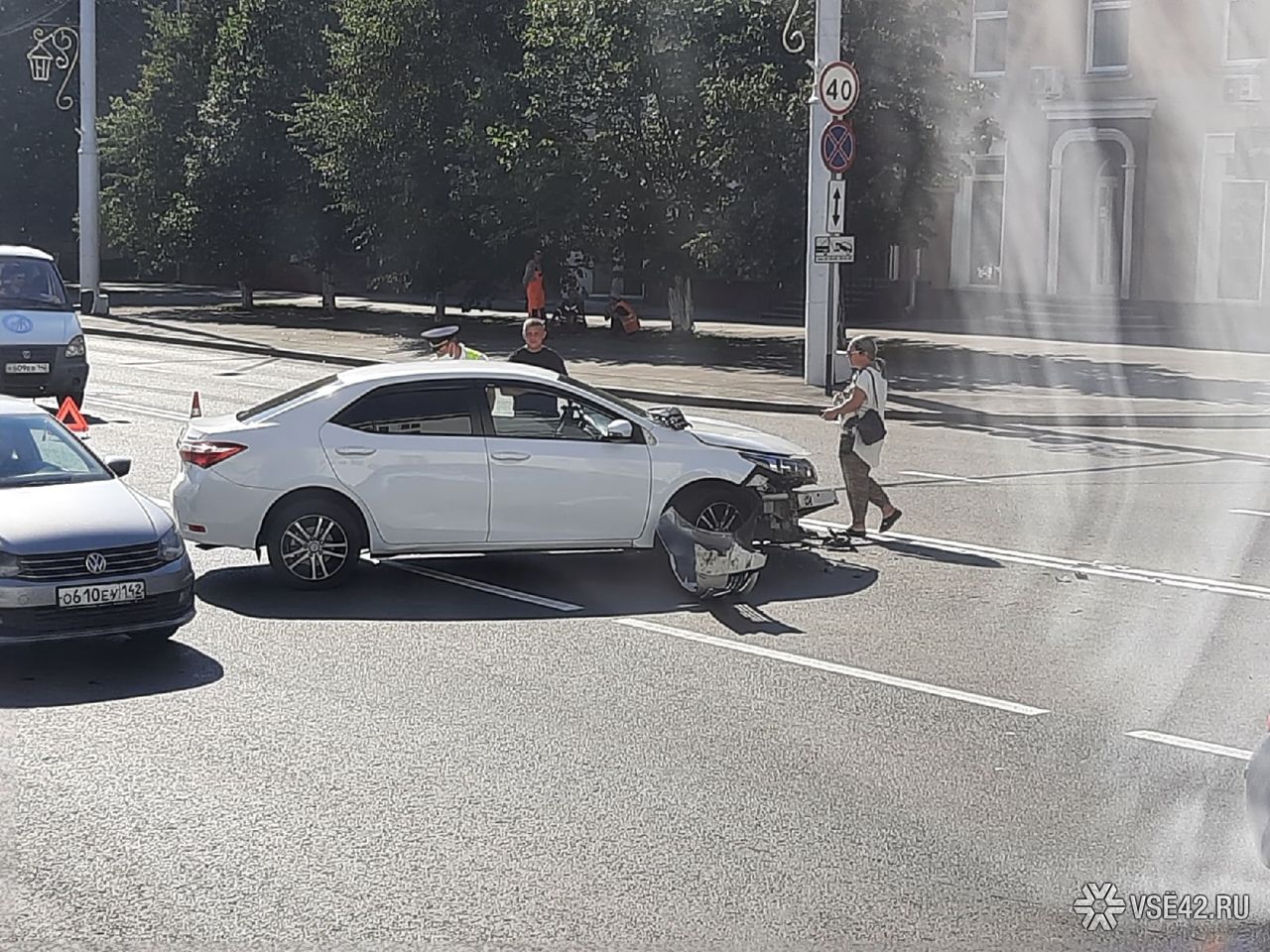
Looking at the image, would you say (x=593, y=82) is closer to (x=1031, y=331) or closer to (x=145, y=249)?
(x=1031, y=331)

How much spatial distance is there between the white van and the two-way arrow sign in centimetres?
961

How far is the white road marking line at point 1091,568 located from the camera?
11.5m

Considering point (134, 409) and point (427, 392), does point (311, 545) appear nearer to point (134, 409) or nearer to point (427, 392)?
point (427, 392)

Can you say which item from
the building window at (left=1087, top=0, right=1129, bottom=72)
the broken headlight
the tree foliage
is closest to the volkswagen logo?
the broken headlight

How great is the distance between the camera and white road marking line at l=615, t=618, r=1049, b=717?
851cm

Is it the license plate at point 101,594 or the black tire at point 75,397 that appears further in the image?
the black tire at point 75,397

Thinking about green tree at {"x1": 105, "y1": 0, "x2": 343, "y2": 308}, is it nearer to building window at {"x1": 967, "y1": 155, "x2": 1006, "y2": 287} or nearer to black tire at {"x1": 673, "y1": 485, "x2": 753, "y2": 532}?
building window at {"x1": 967, "y1": 155, "x2": 1006, "y2": 287}

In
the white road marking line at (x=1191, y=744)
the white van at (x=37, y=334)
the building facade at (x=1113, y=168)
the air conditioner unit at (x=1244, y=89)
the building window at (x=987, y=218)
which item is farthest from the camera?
the building window at (x=987, y=218)

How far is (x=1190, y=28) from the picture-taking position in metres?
35.7

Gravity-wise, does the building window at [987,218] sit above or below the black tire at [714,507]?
above

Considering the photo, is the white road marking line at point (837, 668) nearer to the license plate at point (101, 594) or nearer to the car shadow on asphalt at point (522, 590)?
the car shadow on asphalt at point (522, 590)

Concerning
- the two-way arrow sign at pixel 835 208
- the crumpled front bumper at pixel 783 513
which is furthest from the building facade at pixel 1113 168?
the crumpled front bumper at pixel 783 513
